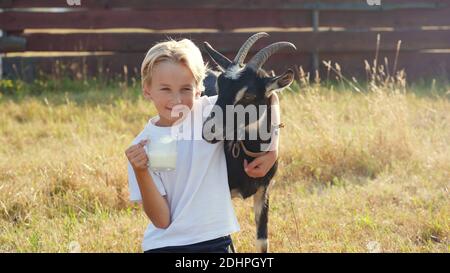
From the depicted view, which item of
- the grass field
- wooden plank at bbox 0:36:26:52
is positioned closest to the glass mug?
the grass field

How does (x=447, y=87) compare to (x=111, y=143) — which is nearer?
(x=111, y=143)

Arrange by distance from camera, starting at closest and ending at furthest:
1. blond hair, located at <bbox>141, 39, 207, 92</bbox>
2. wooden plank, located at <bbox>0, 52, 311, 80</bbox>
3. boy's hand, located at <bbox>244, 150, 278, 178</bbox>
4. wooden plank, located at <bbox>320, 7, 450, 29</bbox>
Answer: blond hair, located at <bbox>141, 39, 207, 92</bbox>, boy's hand, located at <bbox>244, 150, 278, 178</bbox>, wooden plank, located at <bbox>0, 52, 311, 80</bbox>, wooden plank, located at <bbox>320, 7, 450, 29</bbox>

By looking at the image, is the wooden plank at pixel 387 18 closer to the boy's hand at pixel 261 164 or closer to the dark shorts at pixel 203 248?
the boy's hand at pixel 261 164

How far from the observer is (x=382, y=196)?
18.8ft

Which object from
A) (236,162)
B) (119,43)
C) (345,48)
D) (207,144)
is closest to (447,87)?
(345,48)

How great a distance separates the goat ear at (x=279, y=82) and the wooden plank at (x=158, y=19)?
7094 mm

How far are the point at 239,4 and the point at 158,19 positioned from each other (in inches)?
50.1

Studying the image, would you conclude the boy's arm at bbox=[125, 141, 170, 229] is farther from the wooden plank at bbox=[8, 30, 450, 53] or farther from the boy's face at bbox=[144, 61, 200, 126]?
the wooden plank at bbox=[8, 30, 450, 53]

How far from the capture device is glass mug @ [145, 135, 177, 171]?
126 inches

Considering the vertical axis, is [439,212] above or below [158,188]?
below

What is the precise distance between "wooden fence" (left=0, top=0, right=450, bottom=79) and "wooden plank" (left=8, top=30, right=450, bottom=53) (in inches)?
0.6

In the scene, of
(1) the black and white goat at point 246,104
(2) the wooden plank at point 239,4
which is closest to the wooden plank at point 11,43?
(2) the wooden plank at point 239,4

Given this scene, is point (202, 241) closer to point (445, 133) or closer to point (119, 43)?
point (445, 133)

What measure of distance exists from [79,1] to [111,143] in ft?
14.2
